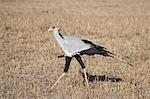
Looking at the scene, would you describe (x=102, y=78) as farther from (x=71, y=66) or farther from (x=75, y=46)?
(x=75, y=46)

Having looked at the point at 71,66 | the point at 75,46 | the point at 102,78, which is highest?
the point at 75,46

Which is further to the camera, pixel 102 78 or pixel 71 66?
pixel 71 66

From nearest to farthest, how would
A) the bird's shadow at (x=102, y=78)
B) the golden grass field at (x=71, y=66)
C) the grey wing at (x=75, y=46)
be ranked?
the grey wing at (x=75, y=46) < the golden grass field at (x=71, y=66) < the bird's shadow at (x=102, y=78)

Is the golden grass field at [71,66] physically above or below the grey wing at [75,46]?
below

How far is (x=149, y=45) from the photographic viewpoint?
12.5 m

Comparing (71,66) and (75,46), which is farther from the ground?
(75,46)

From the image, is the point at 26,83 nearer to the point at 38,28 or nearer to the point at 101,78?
the point at 101,78

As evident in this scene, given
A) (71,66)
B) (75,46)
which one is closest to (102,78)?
(71,66)

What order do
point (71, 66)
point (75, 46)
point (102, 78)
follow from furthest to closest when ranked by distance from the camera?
1. point (71, 66)
2. point (102, 78)
3. point (75, 46)

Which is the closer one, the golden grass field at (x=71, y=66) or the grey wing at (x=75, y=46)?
the grey wing at (x=75, y=46)

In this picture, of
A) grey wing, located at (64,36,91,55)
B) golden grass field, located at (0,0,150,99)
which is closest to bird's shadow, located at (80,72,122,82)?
A: golden grass field, located at (0,0,150,99)

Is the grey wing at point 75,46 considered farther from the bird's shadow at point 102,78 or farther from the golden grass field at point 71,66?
the bird's shadow at point 102,78

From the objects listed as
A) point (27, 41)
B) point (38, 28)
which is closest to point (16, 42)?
point (27, 41)

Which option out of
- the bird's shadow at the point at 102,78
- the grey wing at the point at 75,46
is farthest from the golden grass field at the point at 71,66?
the grey wing at the point at 75,46
